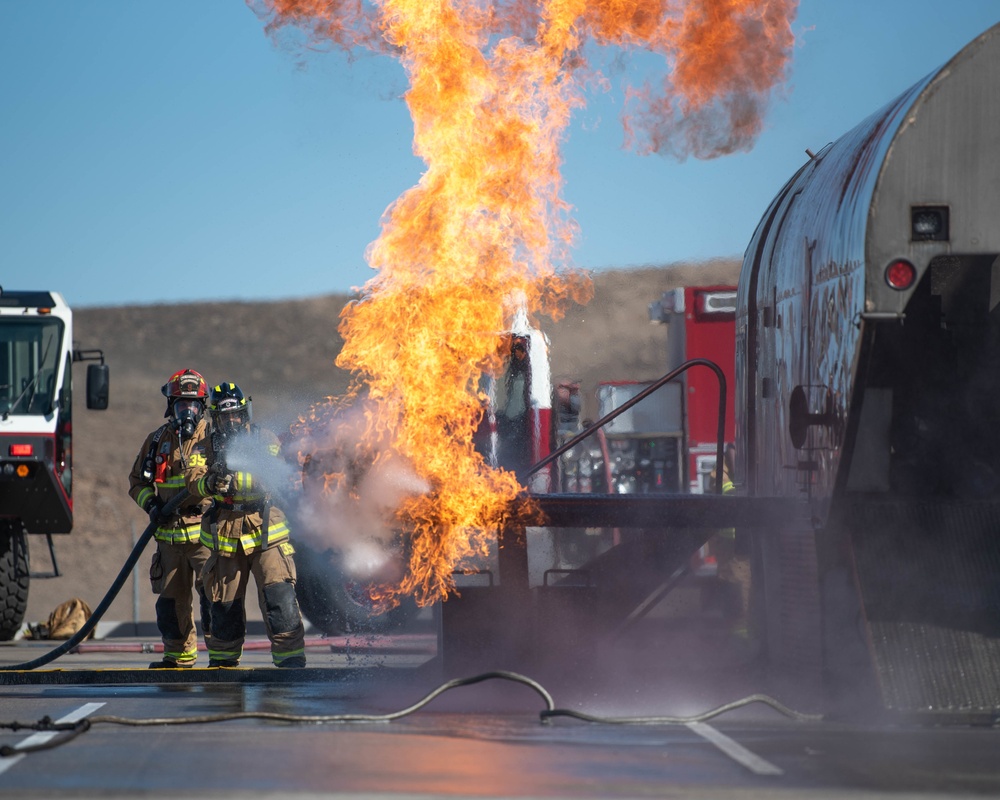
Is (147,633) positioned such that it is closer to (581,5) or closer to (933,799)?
(581,5)

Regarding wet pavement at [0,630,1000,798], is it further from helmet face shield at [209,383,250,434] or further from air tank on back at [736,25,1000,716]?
helmet face shield at [209,383,250,434]

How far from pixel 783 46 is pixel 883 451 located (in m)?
3.25

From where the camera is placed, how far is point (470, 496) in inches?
376

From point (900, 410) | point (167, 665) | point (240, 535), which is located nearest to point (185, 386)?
point (240, 535)

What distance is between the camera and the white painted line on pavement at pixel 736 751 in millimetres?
6785

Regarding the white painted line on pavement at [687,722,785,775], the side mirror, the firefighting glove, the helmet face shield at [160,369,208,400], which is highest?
the side mirror

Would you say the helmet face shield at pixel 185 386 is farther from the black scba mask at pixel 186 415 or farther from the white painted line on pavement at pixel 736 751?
the white painted line on pavement at pixel 736 751

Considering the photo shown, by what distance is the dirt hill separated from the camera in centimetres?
6575

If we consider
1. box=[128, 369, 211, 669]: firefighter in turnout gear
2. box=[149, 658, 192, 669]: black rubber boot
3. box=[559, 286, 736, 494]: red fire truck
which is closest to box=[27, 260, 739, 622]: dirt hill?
box=[559, 286, 736, 494]: red fire truck

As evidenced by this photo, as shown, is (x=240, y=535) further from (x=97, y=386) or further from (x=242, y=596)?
(x=97, y=386)

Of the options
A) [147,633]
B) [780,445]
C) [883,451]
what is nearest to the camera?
[883,451]

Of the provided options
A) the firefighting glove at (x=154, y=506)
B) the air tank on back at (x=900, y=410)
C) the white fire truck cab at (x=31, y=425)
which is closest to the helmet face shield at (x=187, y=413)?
the firefighting glove at (x=154, y=506)

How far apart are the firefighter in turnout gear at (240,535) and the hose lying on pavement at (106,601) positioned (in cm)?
53

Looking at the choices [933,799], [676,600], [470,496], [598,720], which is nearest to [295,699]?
[470,496]
